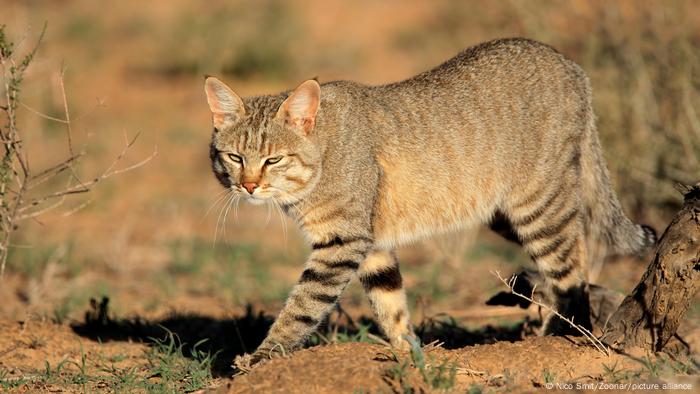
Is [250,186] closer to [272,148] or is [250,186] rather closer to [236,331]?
[272,148]

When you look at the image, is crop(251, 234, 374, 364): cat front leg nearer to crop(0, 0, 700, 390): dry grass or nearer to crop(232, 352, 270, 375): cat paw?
crop(232, 352, 270, 375): cat paw

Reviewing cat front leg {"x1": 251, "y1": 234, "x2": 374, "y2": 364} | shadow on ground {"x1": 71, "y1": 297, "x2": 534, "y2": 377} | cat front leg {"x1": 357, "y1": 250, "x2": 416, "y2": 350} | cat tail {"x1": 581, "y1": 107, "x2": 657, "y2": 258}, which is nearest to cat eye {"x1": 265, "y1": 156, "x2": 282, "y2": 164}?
cat front leg {"x1": 251, "y1": 234, "x2": 374, "y2": 364}

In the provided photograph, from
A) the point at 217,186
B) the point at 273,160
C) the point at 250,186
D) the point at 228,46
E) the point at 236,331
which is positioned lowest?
the point at 236,331

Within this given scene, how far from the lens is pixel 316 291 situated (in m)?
5.19

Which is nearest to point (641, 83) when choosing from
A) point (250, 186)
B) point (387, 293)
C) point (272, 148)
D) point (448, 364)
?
point (387, 293)

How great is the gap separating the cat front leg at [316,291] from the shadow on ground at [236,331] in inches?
33.3

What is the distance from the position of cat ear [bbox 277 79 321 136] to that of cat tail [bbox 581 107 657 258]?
209 centimetres

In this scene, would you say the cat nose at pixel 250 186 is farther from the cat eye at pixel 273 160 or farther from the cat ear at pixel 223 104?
the cat ear at pixel 223 104

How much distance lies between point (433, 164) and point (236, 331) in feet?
6.41

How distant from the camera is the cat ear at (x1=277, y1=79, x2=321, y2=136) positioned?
5.35 m

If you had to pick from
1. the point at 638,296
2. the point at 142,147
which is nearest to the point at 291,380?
the point at 638,296

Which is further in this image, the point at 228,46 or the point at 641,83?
the point at 228,46

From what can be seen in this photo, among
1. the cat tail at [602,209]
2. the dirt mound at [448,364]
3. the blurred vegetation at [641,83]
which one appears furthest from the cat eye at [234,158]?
the blurred vegetation at [641,83]

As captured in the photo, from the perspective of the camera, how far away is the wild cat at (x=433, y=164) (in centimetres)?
541
